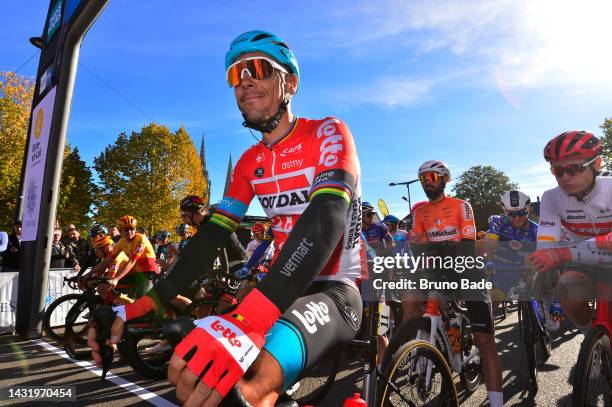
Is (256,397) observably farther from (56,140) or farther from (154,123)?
(154,123)

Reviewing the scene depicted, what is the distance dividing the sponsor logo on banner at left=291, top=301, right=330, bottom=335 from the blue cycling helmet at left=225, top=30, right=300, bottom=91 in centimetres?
111

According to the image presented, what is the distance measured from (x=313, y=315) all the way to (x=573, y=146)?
2.76 metres

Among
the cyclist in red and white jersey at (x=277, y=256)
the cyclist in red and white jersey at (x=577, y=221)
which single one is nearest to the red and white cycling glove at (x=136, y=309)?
the cyclist in red and white jersey at (x=277, y=256)

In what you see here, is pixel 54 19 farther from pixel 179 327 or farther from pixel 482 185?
pixel 482 185

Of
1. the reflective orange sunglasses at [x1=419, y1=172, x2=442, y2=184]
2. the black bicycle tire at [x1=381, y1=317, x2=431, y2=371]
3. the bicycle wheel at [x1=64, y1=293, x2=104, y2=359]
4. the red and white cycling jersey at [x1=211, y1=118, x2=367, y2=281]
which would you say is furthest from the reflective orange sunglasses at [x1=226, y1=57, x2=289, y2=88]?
the bicycle wheel at [x1=64, y1=293, x2=104, y2=359]

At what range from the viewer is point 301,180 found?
6.42 ft

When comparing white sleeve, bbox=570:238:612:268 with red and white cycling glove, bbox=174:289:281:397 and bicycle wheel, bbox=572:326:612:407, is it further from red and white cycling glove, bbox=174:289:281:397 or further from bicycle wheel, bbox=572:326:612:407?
red and white cycling glove, bbox=174:289:281:397

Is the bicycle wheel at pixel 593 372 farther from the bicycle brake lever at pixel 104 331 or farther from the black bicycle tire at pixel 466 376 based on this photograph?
the bicycle brake lever at pixel 104 331

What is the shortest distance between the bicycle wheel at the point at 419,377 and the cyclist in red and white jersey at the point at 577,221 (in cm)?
91

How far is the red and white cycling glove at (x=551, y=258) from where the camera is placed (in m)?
2.53

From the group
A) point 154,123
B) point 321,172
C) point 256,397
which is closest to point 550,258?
point 321,172

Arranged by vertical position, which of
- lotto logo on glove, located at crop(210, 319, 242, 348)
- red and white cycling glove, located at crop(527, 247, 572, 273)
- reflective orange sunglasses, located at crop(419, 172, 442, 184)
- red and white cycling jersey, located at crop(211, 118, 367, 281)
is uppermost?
reflective orange sunglasses, located at crop(419, 172, 442, 184)

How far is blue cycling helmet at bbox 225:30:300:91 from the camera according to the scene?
1819 millimetres

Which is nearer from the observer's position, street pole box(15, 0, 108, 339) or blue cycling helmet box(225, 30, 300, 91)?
blue cycling helmet box(225, 30, 300, 91)
